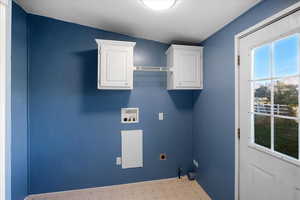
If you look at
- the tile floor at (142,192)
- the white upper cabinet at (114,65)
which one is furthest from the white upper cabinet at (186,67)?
the tile floor at (142,192)

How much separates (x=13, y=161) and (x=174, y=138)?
2.12 m

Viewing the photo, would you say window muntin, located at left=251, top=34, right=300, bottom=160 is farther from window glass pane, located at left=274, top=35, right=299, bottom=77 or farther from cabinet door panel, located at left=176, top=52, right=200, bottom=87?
cabinet door panel, located at left=176, top=52, right=200, bottom=87

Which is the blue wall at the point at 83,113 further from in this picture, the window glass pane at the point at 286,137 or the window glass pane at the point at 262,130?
the window glass pane at the point at 286,137

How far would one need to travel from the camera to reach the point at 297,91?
1062 millimetres

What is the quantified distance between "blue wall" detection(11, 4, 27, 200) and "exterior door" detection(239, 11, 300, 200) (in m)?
2.51

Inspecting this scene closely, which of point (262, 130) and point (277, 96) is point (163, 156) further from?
point (277, 96)

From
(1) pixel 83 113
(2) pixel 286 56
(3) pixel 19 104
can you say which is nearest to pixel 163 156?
(1) pixel 83 113

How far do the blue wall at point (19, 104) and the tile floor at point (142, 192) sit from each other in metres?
0.40

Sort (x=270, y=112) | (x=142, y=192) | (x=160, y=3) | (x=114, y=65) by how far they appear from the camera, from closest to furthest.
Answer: (x=270, y=112) < (x=160, y=3) < (x=114, y=65) < (x=142, y=192)

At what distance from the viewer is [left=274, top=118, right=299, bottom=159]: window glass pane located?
1077mm

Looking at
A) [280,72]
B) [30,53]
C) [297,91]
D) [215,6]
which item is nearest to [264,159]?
[297,91]

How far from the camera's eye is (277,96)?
1205 millimetres

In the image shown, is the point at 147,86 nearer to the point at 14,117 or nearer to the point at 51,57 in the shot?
the point at 51,57

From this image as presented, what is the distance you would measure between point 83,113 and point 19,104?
2.41 ft
